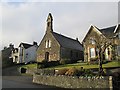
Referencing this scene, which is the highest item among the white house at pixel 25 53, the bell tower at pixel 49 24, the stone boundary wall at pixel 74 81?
the bell tower at pixel 49 24

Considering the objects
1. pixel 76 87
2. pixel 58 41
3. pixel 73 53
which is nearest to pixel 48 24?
pixel 58 41

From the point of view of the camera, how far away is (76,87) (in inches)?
933

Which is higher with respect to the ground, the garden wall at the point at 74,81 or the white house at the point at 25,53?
the white house at the point at 25,53

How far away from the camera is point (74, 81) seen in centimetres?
2420

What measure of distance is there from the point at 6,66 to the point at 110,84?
143ft

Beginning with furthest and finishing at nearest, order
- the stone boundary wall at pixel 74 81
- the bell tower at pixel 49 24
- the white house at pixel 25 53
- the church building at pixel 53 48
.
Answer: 1. the white house at pixel 25 53
2. the bell tower at pixel 49 24
3. the church building at pixel 53 48
4. the stone boundary wall at pixel 74 81

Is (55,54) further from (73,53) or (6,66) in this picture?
(6,66)

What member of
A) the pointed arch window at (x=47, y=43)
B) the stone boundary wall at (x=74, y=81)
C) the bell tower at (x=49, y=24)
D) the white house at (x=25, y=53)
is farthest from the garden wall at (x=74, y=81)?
the white house at (x=25, y=53)

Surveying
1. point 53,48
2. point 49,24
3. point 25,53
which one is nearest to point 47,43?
point 53,48

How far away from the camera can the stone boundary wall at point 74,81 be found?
21609mm

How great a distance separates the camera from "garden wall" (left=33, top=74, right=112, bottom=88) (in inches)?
851

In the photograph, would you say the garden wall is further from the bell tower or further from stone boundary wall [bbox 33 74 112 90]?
the bell tower

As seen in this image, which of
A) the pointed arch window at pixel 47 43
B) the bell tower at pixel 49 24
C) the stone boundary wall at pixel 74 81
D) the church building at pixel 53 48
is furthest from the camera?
the bell tower at pixel 49 24

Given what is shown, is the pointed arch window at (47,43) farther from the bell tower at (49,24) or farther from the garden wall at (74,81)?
the garden wall at (74,81)
